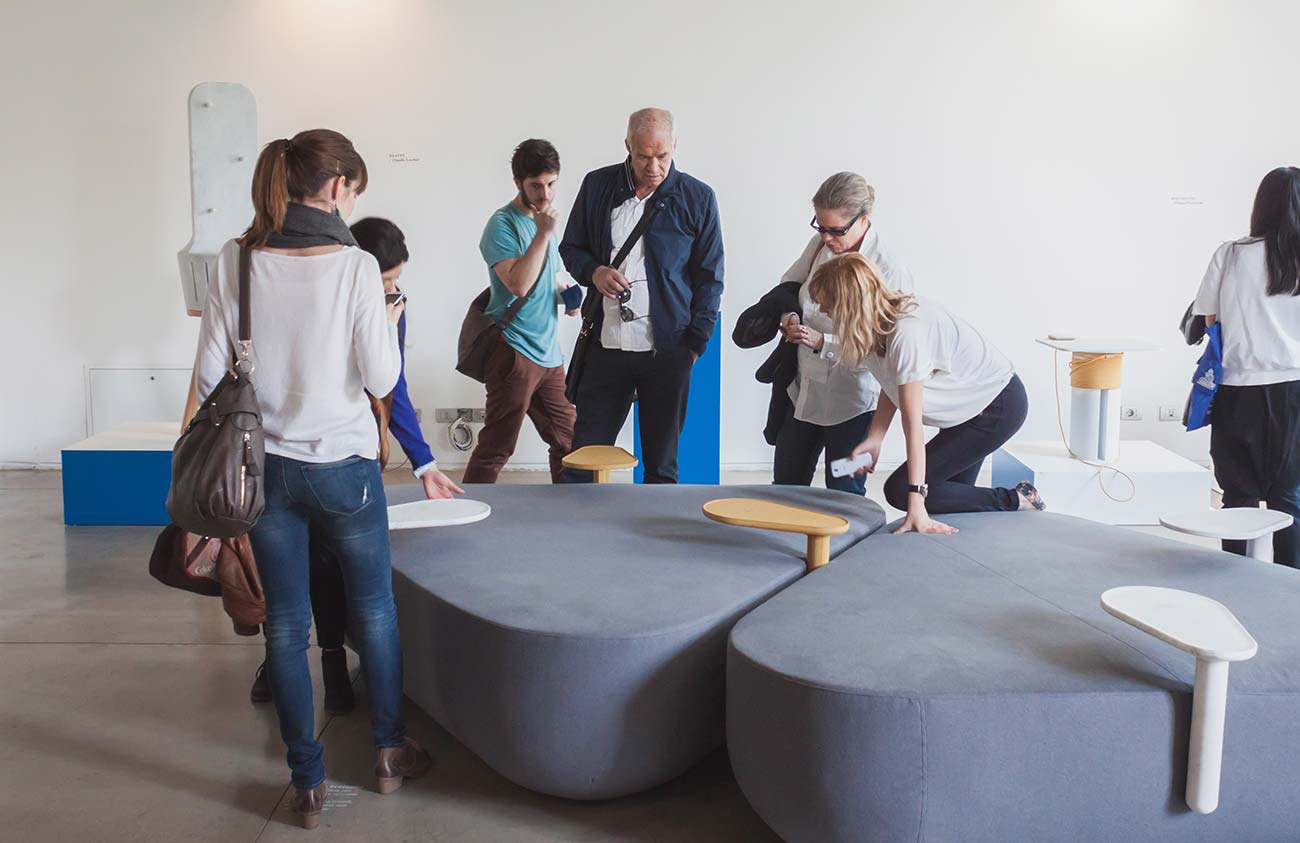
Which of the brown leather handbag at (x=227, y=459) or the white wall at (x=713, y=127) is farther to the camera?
the white wall at (x=713, y=127)

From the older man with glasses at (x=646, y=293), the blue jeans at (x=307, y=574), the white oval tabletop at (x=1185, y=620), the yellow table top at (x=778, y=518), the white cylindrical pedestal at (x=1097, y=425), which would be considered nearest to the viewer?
the white oval tabletop at (x=1185, y=620)

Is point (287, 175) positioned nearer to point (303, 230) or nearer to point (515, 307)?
point (303, 230)

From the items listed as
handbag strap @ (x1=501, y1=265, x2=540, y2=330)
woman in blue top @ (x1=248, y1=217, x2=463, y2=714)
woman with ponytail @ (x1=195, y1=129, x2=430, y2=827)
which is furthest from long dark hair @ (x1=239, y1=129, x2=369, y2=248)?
handbag strap @ (x1=501, y1=265, x2=540, y2=330)

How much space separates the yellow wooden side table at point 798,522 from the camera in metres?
2.82

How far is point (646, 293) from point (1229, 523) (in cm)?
198

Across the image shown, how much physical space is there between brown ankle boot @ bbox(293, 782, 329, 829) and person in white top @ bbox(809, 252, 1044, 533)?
1.77 m

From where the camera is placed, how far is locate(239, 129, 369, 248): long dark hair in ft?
7.34

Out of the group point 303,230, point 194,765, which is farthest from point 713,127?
point 194,765

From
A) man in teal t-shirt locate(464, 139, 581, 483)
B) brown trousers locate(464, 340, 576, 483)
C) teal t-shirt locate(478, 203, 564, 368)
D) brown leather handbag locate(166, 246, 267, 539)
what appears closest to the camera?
brown leather handbag locate(166, 246, 267, 539)

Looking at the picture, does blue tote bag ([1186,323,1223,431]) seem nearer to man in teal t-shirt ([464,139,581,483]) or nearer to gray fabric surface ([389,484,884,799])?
gray fabric surface ([389,484,884,799])

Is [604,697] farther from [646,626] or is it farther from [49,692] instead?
[49,692]

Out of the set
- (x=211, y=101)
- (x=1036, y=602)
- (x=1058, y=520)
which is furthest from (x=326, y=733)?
(x=211, y=101)

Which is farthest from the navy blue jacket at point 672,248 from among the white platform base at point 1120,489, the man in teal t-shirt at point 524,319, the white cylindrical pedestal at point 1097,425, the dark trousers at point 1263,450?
the white cylindrical pedestal at point 1097,425

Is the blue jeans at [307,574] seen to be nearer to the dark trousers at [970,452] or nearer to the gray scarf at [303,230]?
the gray scarf at [303,230]
